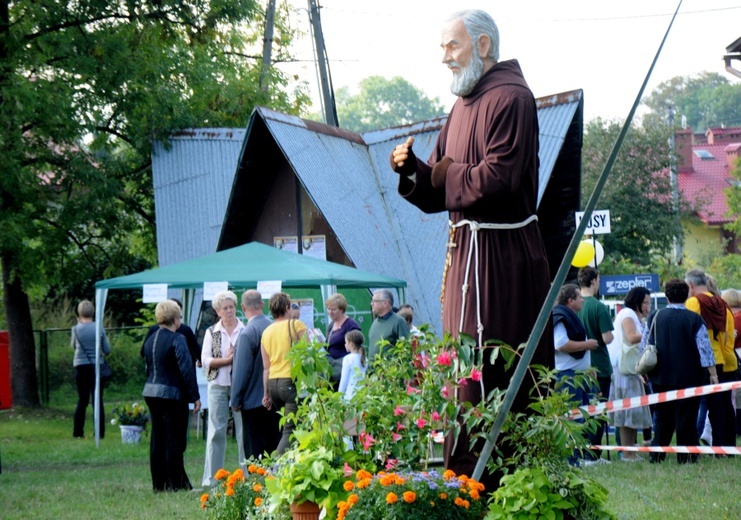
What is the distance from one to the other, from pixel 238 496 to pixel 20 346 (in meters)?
15.9

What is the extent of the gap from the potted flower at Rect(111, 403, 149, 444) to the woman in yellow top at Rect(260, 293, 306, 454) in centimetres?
619

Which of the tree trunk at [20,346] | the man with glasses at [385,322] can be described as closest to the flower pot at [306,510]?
the man with glasses at [385,322]

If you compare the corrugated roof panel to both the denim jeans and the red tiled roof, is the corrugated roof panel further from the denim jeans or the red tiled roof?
the red tiled roof

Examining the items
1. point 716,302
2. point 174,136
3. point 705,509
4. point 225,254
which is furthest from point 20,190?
point 705,509

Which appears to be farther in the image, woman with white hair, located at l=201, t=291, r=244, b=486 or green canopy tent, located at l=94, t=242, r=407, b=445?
green canopy tent, located at l=94, t=242, r=407, b=445

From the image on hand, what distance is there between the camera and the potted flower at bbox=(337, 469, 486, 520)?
4.06 meters

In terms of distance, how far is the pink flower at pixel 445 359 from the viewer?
179 inches

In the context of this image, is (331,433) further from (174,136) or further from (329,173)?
(174,136)

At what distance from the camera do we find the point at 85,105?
18.4m

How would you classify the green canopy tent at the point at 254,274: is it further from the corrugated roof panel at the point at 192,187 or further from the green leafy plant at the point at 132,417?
the corrugated roof panel at the point at 192,187

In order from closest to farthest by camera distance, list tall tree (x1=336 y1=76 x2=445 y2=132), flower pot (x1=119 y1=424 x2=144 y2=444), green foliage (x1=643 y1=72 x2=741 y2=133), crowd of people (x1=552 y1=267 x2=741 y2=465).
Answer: crowd of people (x1=552 y1=267 x2=741 y2=465) → flower pot (x1=119 y1=424 x2=144 y2=444) → green foliage (x1=643 y1=72 x2=741 y2=133) → tall tree (x1=336 y1=76 x2=445 y2=132)

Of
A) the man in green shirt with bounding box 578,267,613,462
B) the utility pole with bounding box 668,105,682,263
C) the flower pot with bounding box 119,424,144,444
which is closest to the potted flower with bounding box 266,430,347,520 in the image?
the man in green shirt with bounding box 578,267,613,462

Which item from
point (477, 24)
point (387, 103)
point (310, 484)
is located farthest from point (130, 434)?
point (387, 103)

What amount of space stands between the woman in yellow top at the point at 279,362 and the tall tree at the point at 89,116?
323 inches
